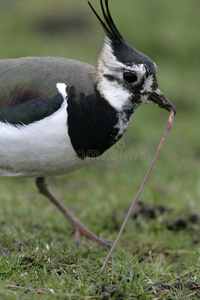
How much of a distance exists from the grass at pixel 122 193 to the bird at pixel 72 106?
2.25 feet

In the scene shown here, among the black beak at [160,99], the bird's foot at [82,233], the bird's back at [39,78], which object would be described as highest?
the bird's back at [39,78]

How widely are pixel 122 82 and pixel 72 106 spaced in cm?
41

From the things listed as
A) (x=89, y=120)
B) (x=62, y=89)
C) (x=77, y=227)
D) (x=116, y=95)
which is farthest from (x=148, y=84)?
(x=77, y=227)

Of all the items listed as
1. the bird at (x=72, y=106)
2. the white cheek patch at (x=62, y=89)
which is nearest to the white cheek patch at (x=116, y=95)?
the bird at (x=72, y=106)

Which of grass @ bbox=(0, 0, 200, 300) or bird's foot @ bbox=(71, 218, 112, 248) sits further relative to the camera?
bird's foot @ bbox=(71, 218, 112, 248)

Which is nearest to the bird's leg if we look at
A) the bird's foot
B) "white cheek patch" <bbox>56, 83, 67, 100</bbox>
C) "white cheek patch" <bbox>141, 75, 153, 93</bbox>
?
the bird's foot

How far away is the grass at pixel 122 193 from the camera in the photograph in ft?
10.6

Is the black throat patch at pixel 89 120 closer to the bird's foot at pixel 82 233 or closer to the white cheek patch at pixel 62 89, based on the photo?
the white cheek patch at pixel 62 89

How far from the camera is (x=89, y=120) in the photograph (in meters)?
3.66

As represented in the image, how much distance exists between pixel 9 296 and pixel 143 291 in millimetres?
827

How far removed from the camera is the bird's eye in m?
3.62

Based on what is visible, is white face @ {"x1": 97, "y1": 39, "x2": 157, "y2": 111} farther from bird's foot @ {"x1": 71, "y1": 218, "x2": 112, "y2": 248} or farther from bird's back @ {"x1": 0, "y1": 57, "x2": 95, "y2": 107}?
bird's foot @ {"x1": 71, "y1": 218, "x2": 112, "y2": 248}

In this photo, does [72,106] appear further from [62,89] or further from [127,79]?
[127,79]

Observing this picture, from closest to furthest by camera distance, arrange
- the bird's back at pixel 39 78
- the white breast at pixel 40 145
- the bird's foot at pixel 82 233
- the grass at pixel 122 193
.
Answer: the grass at pixel 122 193
the white breast at pixel 40 145
the bird's back at pixel 39 78
the bird's foot at pixel 82 233
